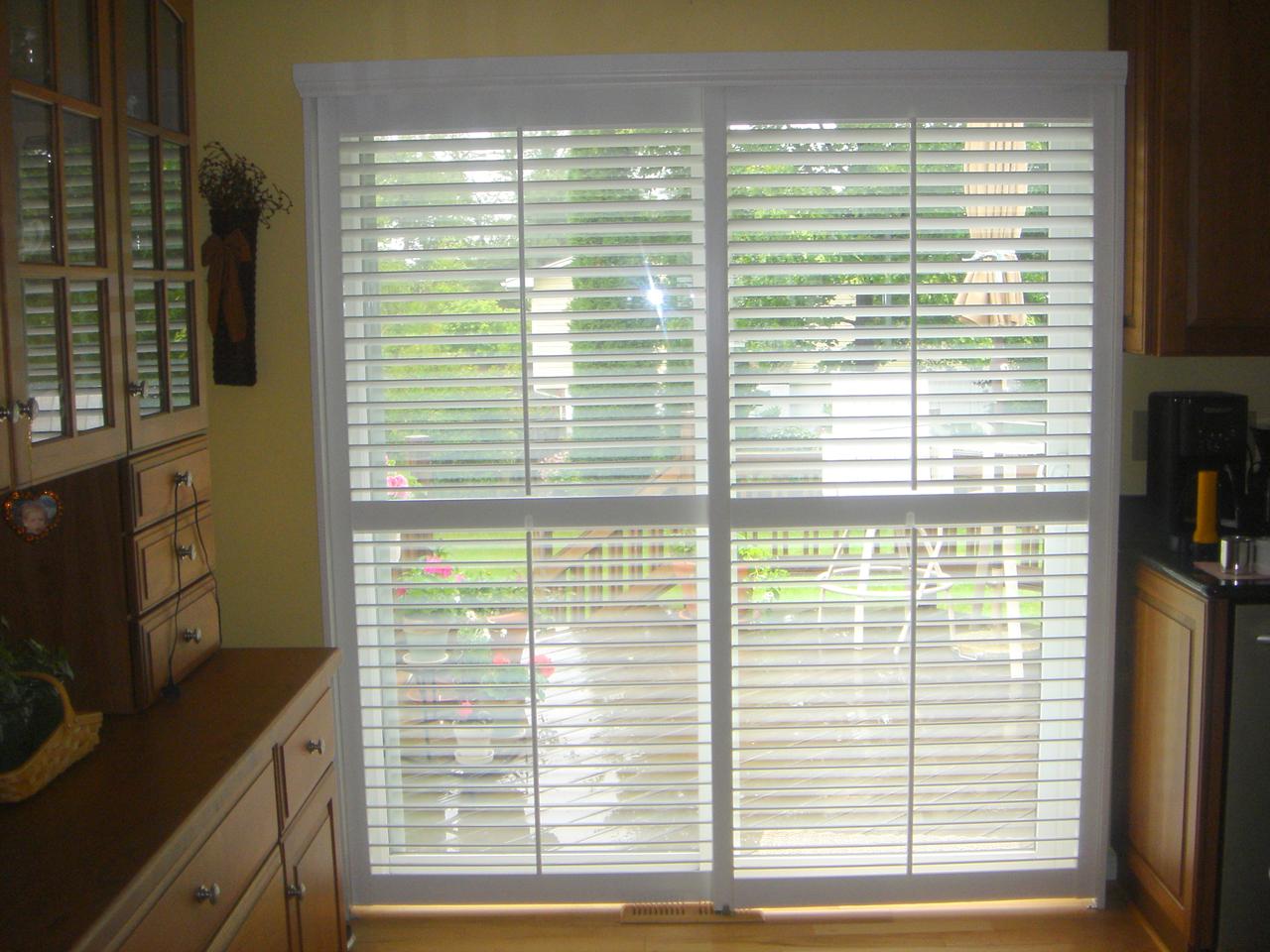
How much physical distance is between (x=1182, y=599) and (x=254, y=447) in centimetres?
233

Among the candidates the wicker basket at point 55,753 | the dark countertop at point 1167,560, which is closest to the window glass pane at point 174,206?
the wicker basket at point 55,753

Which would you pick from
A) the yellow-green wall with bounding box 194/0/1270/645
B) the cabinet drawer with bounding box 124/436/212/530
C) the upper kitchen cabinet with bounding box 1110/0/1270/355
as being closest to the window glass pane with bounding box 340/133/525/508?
the yellow-green wall with bounding box 194/0/1270/645

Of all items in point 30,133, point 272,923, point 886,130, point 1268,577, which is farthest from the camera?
point 886,130

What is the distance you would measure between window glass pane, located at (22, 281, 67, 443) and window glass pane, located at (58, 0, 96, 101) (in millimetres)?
335

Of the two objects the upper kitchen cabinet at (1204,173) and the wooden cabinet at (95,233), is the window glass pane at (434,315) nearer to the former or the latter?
the wooden cabinet at (95,233)

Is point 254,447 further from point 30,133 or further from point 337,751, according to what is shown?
point 30,133

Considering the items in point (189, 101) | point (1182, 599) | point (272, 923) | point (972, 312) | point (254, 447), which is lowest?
point (272, 923)

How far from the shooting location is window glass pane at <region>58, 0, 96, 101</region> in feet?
5.20

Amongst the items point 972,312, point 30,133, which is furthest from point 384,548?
point 972,312

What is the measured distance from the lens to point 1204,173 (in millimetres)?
2328

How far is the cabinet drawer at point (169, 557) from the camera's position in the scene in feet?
6.24

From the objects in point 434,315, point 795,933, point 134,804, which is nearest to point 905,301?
point 434,315

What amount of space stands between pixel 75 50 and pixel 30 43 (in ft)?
0.42

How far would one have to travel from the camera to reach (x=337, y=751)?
8.74 feet
